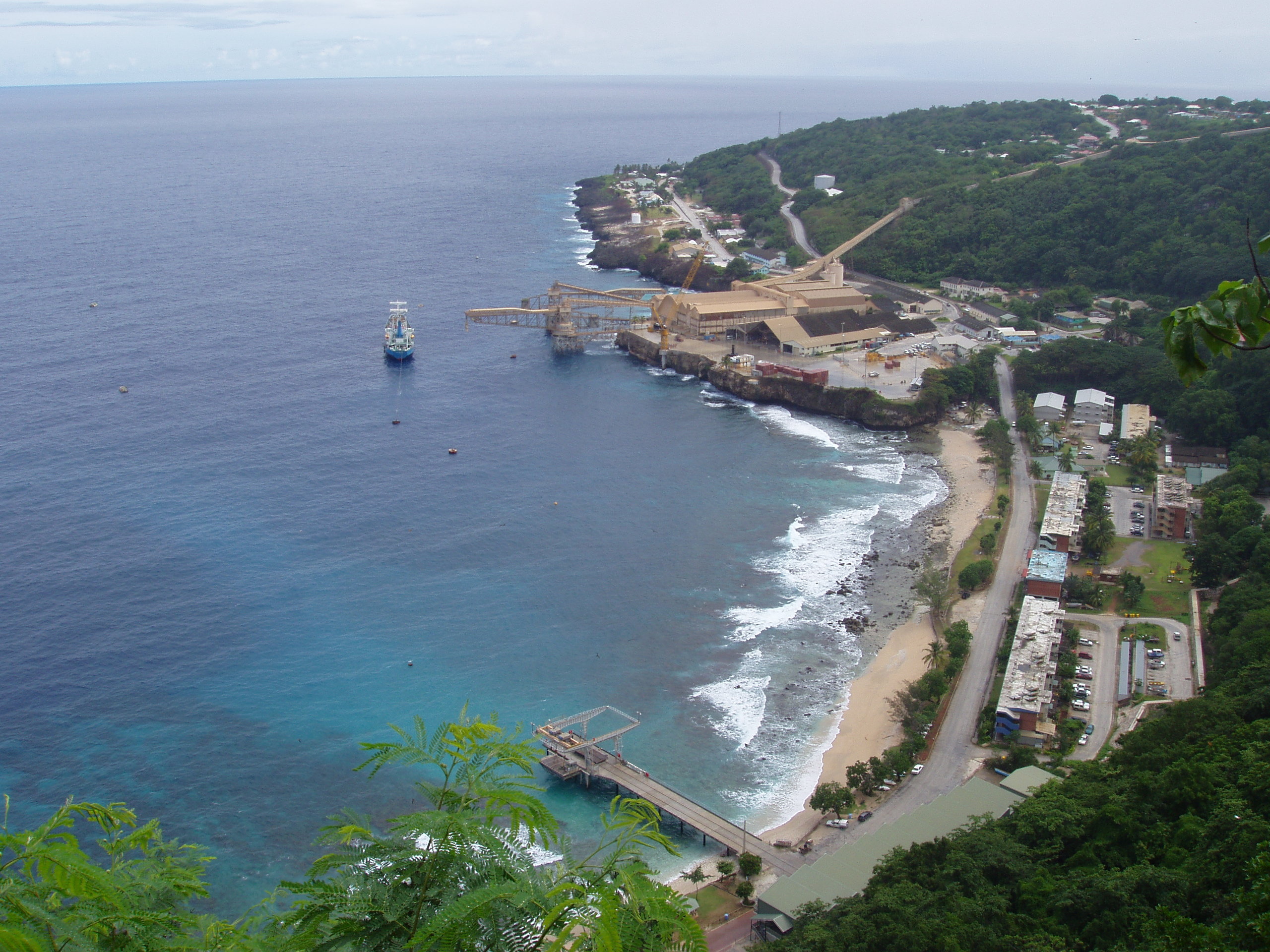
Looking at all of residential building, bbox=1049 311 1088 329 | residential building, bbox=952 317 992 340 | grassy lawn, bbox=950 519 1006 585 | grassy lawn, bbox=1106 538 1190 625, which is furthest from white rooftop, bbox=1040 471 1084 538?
residential building, bbox=1049 311 1088 329

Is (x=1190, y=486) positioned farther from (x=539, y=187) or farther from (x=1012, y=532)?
(x=539, y=187)

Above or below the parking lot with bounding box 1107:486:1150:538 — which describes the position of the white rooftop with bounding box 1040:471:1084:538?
above

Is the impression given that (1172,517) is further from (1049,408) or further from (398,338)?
(398,338)

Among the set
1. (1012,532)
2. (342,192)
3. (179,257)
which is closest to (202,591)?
(1012,532)

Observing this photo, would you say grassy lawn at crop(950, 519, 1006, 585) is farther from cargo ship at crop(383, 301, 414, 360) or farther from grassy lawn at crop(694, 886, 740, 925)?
cargo ship at crop(383, 301, 414, 360)

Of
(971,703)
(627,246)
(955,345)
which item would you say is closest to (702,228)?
(627,246)

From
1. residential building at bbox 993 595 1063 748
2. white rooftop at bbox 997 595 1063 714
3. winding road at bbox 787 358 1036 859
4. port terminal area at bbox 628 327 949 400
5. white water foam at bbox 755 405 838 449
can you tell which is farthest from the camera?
port terminal area at bbox 628 327 949 400
